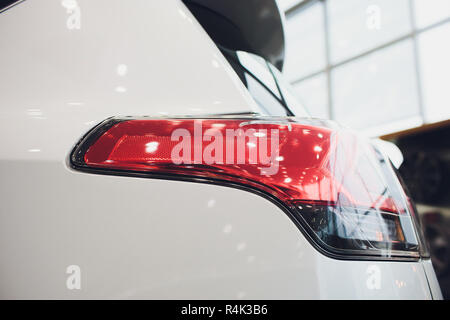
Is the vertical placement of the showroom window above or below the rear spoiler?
above

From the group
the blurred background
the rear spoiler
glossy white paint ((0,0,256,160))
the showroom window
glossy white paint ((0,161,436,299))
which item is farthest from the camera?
the showroom window

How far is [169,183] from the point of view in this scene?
0.66 meters

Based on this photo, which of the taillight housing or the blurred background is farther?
the blurred background

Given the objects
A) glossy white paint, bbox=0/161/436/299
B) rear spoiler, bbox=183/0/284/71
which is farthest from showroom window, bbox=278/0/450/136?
glossy white paint, bbox=0/161/436/299

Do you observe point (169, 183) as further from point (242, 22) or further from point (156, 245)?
point (242, 22)

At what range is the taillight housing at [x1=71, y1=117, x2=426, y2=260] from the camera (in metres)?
0.66

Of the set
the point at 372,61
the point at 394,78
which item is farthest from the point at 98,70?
the point at 372,61

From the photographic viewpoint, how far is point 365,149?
0.79m

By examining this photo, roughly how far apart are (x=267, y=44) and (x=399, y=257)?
75 centimetres

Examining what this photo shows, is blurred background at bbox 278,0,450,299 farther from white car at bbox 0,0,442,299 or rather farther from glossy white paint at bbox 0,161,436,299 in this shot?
glossy white paint at bbox 0,161,436,299

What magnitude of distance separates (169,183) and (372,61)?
6.68 m

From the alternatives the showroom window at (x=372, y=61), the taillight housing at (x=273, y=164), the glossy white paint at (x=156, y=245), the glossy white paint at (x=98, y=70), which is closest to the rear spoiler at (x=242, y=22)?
the glossy white paint at (x=98, y=70)

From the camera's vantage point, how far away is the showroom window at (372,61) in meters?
5.68
